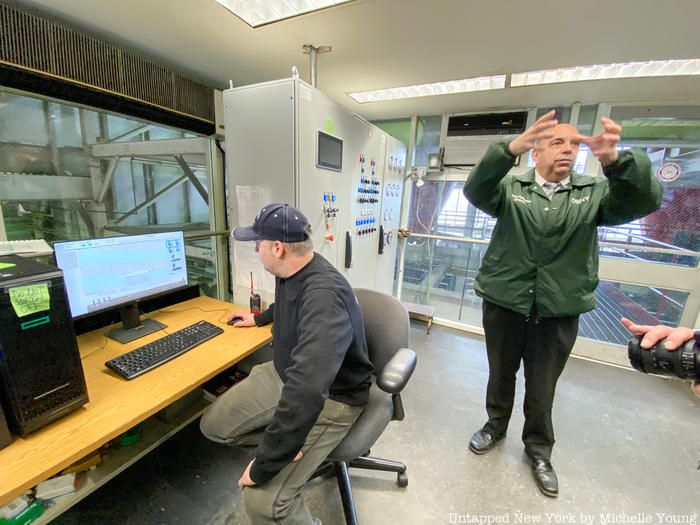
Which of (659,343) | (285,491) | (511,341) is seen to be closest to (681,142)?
(511,341)

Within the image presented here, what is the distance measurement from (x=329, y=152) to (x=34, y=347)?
1.55 meters

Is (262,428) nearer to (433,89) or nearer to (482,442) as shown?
(482,442)

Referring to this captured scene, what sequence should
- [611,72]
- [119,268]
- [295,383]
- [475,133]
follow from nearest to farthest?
[295,383] < [119,268] < [611,72] < [475,133]

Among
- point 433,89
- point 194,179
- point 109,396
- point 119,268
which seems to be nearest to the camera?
point 109,396

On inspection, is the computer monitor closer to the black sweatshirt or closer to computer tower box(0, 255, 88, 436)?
computer tower box(0, 255, 88, 436)

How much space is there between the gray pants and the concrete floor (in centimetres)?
44

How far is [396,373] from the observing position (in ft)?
3.66

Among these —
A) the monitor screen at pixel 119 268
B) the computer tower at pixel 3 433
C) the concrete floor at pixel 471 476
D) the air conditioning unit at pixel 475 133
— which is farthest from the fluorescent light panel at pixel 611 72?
the computer tower at pixel 3 433

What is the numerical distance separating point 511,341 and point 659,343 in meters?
0.76

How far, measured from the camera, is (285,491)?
926 mm

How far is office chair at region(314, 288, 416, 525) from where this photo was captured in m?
1.10

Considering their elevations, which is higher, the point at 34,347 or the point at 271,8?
the point at 271,8

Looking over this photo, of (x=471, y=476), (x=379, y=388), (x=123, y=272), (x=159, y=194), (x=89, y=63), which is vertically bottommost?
(x=471, y=476)

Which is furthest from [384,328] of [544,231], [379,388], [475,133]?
[475,133]
